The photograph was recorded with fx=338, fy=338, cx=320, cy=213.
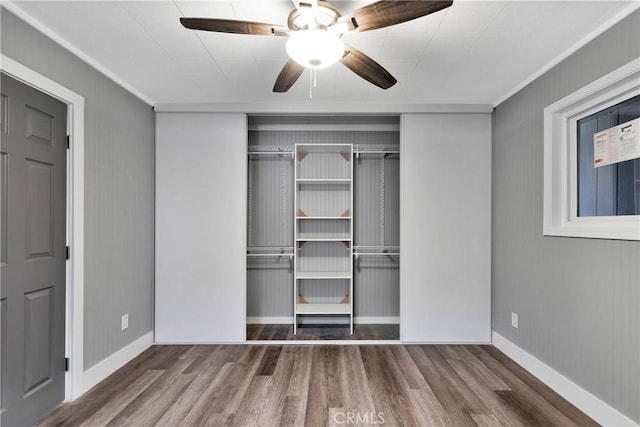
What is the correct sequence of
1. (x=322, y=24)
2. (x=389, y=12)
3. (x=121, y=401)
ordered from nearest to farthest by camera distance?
1. (x=389, y=12)
2. (x=322, y=24)
3. (x=121, y=401)

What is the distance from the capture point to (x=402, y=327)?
344cm

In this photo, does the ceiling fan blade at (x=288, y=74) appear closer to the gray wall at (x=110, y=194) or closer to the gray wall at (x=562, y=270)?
the gray wall at (x=110, y=194)

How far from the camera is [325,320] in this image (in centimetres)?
409

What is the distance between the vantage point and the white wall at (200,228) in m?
3.43

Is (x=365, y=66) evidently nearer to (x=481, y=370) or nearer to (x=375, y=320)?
(x=481, y=370)

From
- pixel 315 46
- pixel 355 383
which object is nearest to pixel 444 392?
pixel 355 383

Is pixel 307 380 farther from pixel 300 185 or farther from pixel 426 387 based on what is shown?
pixel 300 185

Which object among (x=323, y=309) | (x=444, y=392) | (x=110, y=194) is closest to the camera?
(x=444, y=392)

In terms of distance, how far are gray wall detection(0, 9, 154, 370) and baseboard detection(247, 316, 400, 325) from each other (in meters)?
1.22

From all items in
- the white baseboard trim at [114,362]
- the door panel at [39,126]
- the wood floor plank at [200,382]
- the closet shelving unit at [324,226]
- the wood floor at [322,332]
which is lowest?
the wood floor at [322,332]

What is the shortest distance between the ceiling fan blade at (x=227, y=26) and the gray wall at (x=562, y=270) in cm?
203

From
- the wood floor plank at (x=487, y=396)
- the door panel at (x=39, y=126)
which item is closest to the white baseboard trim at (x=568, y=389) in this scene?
the wood floor plank at (x=487, y=396)

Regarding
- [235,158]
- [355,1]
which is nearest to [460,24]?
[355,1]

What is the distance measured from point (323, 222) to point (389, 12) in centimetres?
280
